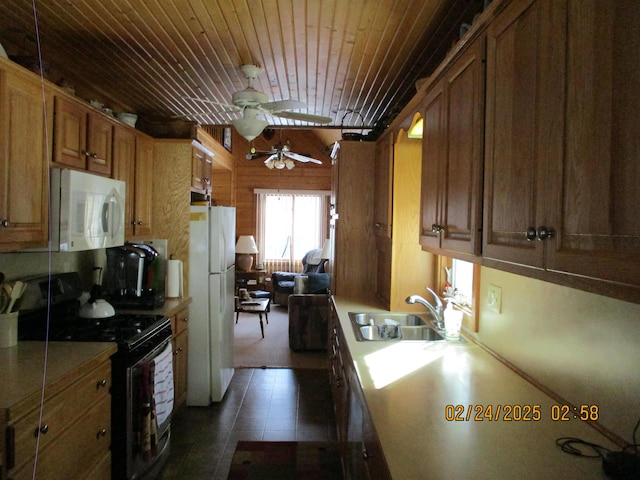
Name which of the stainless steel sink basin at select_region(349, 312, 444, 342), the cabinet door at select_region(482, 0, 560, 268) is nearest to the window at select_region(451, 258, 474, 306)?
the stainless steel sink basin at select_region(349, 312, 444, 342)

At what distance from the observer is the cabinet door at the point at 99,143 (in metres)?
2.47

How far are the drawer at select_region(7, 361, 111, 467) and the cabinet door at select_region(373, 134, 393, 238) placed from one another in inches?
75.5

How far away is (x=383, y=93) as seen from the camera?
3135mm

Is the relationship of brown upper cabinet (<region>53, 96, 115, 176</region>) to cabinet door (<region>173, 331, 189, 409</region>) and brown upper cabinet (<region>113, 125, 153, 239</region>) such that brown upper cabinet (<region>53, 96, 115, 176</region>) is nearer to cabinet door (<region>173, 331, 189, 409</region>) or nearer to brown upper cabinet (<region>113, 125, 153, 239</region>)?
→ brown upper cabinet (<region>113, 125, 153, 239</region>)

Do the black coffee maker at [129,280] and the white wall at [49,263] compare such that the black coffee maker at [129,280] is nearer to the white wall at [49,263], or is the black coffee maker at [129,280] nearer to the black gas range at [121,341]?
the white wall at [49,263]

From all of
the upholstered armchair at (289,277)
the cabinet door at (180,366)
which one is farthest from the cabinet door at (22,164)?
the upholstered armchair at (289,277)

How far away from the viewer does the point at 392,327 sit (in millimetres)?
2660

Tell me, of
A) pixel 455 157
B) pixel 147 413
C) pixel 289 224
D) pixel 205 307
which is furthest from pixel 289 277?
pixel 455 157

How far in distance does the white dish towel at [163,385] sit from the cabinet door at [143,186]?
105cm

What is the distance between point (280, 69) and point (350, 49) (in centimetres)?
54

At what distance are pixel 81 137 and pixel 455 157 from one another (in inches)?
80.9

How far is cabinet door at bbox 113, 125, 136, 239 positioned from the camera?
280 cm

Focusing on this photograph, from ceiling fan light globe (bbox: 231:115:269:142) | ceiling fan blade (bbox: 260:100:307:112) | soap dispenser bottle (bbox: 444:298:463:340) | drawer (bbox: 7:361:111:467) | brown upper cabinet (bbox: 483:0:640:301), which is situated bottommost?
drawer (bbox: 7:361:111:467)

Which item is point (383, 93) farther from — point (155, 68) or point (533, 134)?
point (533, 134)
